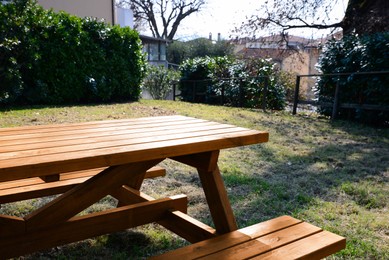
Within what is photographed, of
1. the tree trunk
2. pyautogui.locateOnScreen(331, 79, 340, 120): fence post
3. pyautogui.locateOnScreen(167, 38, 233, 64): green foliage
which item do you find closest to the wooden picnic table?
pyautogui.locateOnScreen(331, 79, 340, 120): fence post

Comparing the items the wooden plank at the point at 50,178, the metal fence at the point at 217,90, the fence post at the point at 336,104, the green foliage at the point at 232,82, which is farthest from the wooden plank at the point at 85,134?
the metal fence at the point at 217,90

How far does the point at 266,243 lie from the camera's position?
141 cm

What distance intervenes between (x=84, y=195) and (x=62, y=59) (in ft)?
25.9

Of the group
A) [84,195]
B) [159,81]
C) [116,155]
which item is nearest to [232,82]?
[159,81]

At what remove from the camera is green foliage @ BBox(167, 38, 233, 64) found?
2866cm

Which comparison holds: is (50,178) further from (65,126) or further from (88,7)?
(88,7)

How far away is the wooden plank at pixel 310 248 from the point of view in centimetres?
131

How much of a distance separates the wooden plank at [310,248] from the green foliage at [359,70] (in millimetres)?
5898

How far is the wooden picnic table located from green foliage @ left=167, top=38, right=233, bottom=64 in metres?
27.3

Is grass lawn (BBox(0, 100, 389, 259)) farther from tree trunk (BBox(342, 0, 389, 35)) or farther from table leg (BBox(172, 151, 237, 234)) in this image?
tree trunk (BBox(342, 0, 389, 35))

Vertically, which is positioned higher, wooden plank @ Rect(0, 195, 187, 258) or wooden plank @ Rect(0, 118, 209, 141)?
wooden plank @ Rect(0, 118, 209, 141)

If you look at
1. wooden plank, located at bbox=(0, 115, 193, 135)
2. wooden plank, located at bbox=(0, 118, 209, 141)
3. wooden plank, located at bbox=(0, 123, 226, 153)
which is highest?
wooden plank, located at bbox=(0, 123, 226, 153)

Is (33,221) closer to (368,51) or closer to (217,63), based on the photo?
(368,51)

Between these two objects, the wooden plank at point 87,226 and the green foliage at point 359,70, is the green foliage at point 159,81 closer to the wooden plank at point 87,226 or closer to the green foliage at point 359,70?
the green foliage at point 359,70
